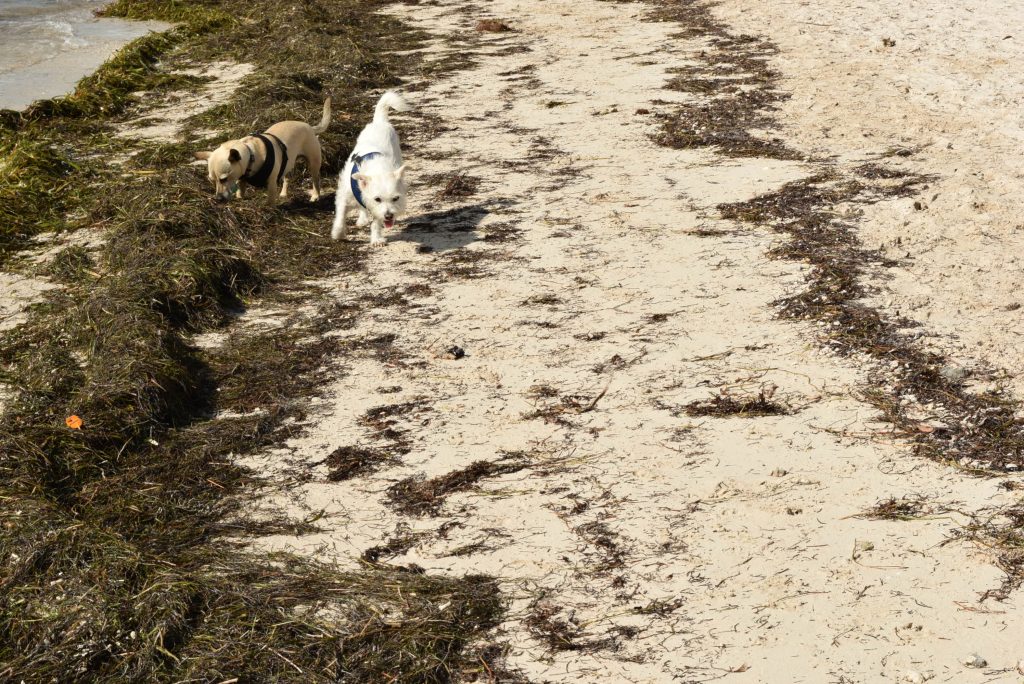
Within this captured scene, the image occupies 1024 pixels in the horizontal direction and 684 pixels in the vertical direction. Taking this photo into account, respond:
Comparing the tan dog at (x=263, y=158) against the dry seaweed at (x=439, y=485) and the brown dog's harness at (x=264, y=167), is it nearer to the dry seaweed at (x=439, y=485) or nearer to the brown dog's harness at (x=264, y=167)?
the brown dog's harness at (x=264, y=167)

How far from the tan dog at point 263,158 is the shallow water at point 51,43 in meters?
4.54

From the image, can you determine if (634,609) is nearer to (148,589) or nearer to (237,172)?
(148,589)

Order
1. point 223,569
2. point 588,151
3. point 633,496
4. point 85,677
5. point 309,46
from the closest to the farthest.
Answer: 1. point 85,677
2. point 223,569
3. point 633,496
4. point 588,151
5. point 309,46

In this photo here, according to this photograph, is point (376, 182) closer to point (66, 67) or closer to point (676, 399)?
point (676, 399)

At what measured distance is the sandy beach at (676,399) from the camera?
3.87 metres

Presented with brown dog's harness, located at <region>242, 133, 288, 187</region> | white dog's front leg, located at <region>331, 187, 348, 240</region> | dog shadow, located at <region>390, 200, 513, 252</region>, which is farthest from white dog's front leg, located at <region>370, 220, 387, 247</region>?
brown dog's harness, located at <region>242, 133, 288, 187</region>

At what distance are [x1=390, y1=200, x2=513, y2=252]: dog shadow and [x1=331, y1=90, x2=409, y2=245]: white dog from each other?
233 mm

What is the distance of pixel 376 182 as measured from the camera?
7469mm

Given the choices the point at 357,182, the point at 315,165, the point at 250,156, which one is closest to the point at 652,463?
the point at 357,182

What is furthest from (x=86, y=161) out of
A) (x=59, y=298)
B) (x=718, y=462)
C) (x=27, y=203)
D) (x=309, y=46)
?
(x=718, y=462)

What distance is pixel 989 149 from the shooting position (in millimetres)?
8398

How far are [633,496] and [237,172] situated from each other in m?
4.68

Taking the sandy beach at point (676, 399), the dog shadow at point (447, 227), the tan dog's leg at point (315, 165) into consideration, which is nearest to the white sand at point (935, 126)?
the sandy beach at point (676, 399)

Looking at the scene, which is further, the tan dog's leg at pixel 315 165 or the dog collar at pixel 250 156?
the tan dog's leg at pixel 315 165
